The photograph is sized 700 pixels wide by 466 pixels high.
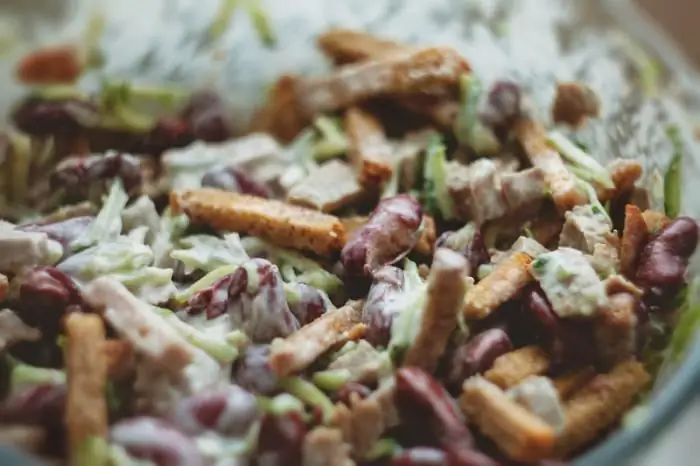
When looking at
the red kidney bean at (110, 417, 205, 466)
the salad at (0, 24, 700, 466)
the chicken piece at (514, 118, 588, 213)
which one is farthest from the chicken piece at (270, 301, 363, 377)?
the chicken piece at (514, 118, 588, 213)

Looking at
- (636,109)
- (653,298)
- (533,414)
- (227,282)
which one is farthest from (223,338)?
(636,109)

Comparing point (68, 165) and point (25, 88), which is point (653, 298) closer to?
point (68, 165)

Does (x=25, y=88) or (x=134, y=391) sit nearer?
(x=134, y=391)

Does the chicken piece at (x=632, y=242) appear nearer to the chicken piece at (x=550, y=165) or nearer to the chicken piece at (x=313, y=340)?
the chicken piece at (x=550, y=165)

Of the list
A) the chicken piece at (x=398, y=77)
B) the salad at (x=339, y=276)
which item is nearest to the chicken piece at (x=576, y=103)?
the salad at (x=339, y=276)

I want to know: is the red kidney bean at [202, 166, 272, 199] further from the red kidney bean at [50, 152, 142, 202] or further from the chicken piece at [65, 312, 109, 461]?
the chicken piece at [65, 312, 109, 461]

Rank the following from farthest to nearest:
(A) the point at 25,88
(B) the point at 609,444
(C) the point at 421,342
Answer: (A) the point at 25,88, (C) the point at 421,342, (B) the point at 609,444

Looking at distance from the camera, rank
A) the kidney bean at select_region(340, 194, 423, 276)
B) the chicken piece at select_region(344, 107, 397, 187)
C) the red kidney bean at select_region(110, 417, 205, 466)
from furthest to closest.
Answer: the chicken piece at select_region(344, 107, 397, 187) < the kidney bean at select_region(340, 194, 423, 276) < the red kidney bean at select_region(110, 417, 205, 466)

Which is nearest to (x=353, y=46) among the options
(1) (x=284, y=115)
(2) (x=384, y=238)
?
(1) (x=284, y=115)
